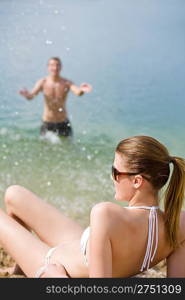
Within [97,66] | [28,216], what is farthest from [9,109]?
[28,216]

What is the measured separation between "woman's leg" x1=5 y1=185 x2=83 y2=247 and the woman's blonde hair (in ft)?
1.77

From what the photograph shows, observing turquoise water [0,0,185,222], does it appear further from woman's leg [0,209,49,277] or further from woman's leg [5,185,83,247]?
woman's leg [0,209,49,277]

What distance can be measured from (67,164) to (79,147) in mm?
232

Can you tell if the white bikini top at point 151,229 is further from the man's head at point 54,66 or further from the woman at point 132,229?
the man's head at point 54,66

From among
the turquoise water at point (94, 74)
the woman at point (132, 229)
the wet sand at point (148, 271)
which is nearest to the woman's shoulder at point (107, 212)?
the woman at point (132, 229)

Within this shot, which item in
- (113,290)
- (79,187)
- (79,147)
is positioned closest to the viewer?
(113,290)

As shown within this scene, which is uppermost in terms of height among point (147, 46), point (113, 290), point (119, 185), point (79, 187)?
point (147, 46)

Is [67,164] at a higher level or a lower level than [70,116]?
lower

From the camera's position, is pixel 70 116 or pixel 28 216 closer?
pixel 28 216

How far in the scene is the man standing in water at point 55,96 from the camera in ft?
18.7

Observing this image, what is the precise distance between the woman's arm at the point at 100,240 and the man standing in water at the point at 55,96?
12.2 feet

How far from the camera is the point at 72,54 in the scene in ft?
21.3

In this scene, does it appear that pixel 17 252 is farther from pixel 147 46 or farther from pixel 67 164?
pixel 147 46

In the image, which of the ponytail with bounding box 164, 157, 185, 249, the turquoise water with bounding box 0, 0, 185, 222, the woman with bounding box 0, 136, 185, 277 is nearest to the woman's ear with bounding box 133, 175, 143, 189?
the woman with bounding box 0, 136, 185, 277
